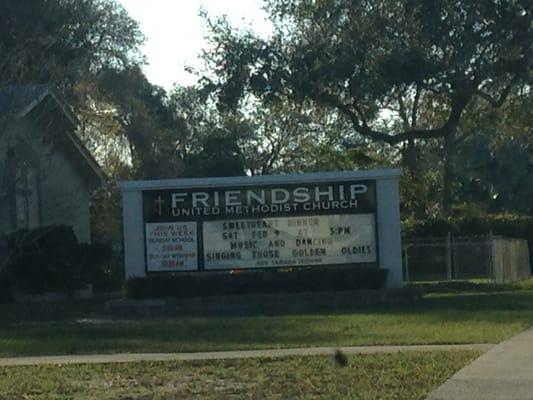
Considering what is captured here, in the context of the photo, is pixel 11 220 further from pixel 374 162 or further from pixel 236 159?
pixel 236 159

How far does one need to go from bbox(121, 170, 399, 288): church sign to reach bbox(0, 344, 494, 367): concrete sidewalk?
10.4 m

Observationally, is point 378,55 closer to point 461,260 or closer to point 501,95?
point 501,95

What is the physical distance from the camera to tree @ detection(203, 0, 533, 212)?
3152cm

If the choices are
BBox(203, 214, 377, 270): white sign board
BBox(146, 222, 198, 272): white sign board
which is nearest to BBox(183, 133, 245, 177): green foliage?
BBox(146, 222, 198, 272): white sign board

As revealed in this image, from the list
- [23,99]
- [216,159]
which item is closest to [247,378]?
[23,99]

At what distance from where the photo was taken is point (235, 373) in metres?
15.1

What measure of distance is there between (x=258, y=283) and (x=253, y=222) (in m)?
1.59

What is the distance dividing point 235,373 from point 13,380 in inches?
112

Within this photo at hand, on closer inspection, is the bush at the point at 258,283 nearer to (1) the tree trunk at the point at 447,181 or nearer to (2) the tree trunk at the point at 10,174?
(2) the tree trunk at the point at 10,174

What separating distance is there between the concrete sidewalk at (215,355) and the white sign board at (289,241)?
10.4 m

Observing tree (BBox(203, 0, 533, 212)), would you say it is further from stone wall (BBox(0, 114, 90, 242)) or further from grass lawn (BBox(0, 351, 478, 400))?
grass lawn (BBox(0, 351, 478, 400))

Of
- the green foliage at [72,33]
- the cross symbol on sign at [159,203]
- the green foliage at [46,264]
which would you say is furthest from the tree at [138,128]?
the cross symbol on sign at [159,203]

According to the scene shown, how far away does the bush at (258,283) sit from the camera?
2756 centimetres

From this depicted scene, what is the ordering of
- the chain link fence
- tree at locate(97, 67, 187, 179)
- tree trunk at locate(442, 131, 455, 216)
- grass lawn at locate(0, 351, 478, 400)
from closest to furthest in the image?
grass lawn at locate(0, 351, 478, 400)
the chain link fence
tree at locate(97, 67, 187, 179)
tree trunk at locate(442, 131, 455, 216)
